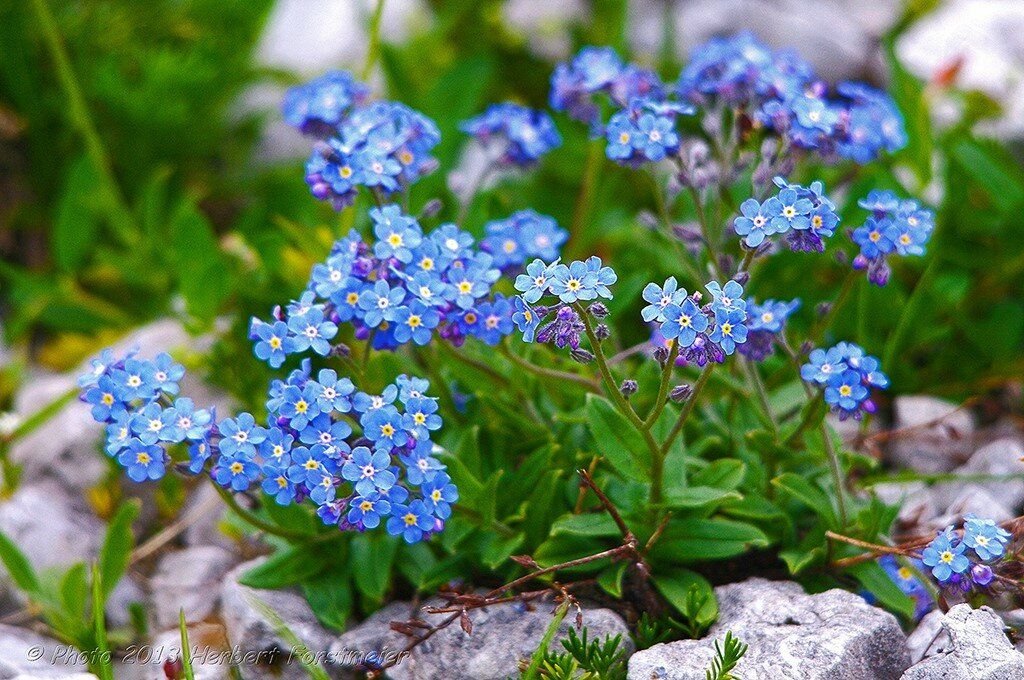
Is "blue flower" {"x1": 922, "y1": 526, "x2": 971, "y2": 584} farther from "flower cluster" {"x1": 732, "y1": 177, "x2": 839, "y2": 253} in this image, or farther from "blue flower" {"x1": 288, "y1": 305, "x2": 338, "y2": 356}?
"blue flower" {"x1": 288, "y1": 305, "x2": 338, "y2": 356}

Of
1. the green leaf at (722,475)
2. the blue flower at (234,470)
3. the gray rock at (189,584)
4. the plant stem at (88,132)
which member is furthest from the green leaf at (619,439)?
the plant stem at (88,132)

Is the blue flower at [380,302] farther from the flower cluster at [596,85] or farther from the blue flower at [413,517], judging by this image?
the flower cluster at [596,85]

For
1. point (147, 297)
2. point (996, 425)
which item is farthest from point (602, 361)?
point (147, 297)

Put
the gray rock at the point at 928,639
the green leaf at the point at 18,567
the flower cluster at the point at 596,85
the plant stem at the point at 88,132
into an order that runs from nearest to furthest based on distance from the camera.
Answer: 1. the gray rock at the point at 928,639
2. the green leaf at the point at 18,567
3. the flower cluster at the point at 596,85
4. the plant stem at the point at 88,132

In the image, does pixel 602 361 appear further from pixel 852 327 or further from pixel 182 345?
pixel 182 345

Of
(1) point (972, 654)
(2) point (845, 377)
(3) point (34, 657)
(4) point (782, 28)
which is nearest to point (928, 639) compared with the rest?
(1) point (972, 654)

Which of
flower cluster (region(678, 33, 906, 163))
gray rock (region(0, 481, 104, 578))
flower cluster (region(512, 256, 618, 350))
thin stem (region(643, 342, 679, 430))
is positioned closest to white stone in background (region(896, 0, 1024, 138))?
flower cluster (region(678, 33, 906, 163))
